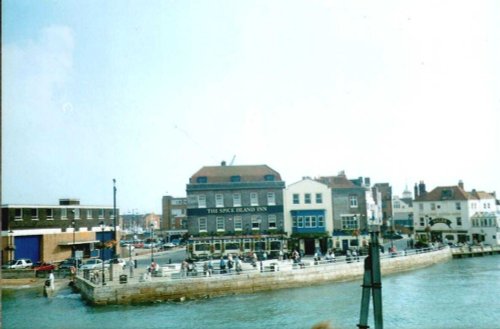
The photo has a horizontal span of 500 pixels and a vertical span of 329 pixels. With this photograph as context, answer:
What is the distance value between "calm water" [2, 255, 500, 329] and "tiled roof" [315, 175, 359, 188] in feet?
65.1

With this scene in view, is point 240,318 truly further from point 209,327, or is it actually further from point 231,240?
point 231,240

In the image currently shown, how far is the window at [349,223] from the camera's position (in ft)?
169

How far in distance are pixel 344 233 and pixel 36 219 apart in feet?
107

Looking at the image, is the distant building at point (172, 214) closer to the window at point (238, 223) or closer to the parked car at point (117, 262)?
the window at point (238, 223)

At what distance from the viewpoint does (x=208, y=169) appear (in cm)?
5334

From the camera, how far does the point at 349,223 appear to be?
51750 millimetres

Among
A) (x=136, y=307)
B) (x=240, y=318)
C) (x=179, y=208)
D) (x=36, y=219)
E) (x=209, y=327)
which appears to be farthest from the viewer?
(x=179, y=208)

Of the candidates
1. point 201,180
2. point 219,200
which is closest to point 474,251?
point 219,200

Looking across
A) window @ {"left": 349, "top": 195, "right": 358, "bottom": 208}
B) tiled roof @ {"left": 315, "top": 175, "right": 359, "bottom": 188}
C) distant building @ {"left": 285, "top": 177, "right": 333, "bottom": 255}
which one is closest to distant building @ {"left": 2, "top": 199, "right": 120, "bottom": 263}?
distant building @ {"left": 285, "top": 177, "right": 333, "bottom": 255}

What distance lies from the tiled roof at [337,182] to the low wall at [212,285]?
16.5m

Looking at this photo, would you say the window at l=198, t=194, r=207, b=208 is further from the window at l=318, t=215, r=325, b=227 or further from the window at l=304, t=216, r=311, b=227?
the window at l=318, t=215, r=325, b=227

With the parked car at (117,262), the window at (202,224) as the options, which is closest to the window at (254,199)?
the window at (202,224)

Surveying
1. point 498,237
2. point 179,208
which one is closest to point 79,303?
point 498,237

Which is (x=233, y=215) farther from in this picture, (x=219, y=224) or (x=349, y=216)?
(x=349, y=216)
